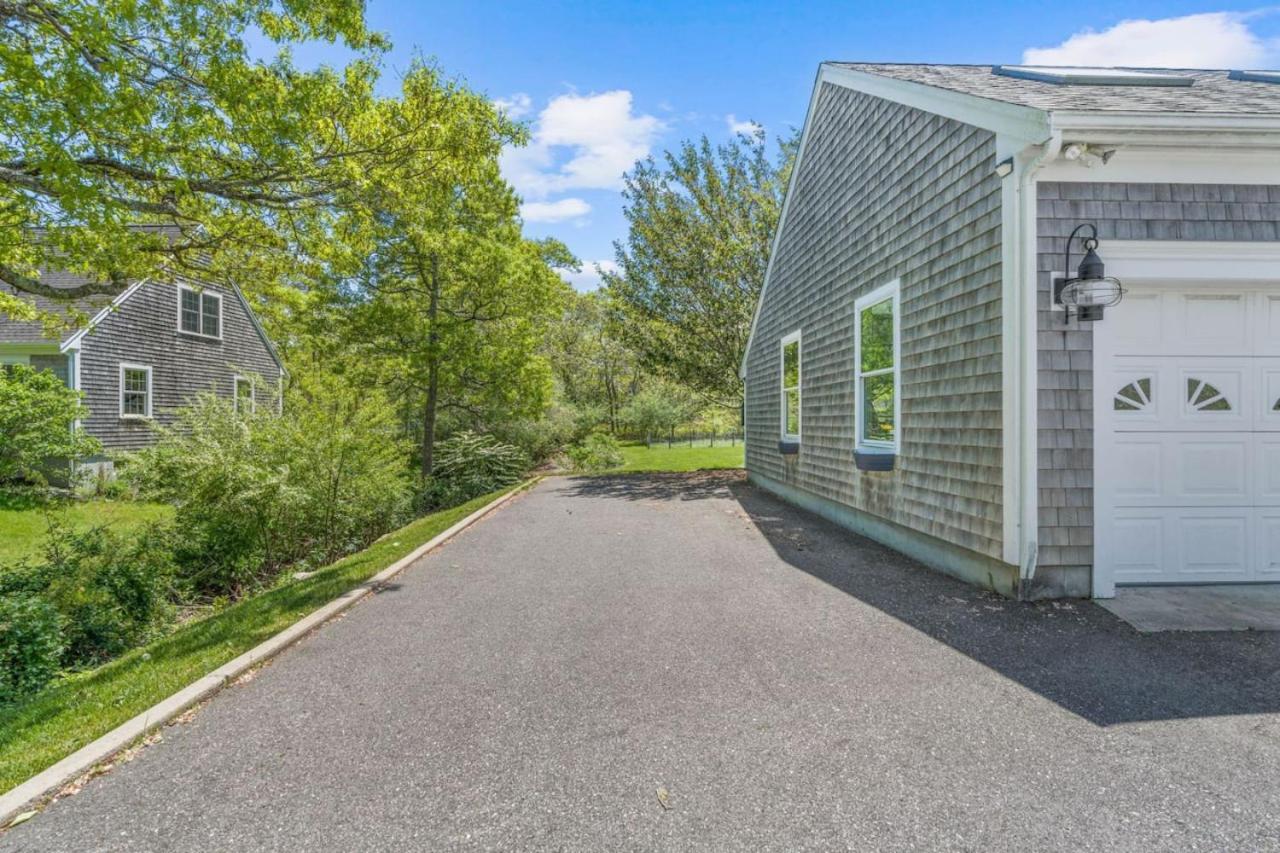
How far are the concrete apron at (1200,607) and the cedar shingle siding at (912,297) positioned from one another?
0.86m

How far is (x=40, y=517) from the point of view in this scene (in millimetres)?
10336

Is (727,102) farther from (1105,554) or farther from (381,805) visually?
(381,805)

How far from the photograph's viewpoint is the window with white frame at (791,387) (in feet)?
31.8

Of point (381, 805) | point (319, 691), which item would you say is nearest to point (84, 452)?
point (319, 691)

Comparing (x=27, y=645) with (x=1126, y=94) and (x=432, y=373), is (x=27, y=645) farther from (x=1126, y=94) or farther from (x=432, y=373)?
(x=432, y=373)

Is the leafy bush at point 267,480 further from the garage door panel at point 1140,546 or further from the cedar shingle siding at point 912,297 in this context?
the garage door panel at point 1140,546

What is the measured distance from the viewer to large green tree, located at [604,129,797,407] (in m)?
15.1

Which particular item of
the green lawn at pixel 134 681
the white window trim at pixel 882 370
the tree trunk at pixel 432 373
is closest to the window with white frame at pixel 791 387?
the white window trim at pixel 882 370

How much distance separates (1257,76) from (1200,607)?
220 inches

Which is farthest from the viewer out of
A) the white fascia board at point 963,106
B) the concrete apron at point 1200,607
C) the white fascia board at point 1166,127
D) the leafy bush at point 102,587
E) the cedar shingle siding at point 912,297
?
the leafy bush at point 102,587

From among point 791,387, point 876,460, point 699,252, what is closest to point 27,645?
point 876,460

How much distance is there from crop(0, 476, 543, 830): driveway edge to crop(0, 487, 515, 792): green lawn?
77mm

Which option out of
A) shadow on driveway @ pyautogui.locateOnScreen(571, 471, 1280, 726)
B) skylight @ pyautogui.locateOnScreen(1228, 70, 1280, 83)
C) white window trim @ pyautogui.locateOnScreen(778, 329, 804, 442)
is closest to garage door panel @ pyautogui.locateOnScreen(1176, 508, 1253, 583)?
shadow on driveway @ pyautogui.locateOnScreen(571, 471, 1280, 726)

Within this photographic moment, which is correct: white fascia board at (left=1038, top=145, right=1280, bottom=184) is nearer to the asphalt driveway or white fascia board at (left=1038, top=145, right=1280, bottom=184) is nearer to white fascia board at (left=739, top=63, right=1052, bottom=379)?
white fascia board at (left=739, top=63, right=1052, bottom=379)
